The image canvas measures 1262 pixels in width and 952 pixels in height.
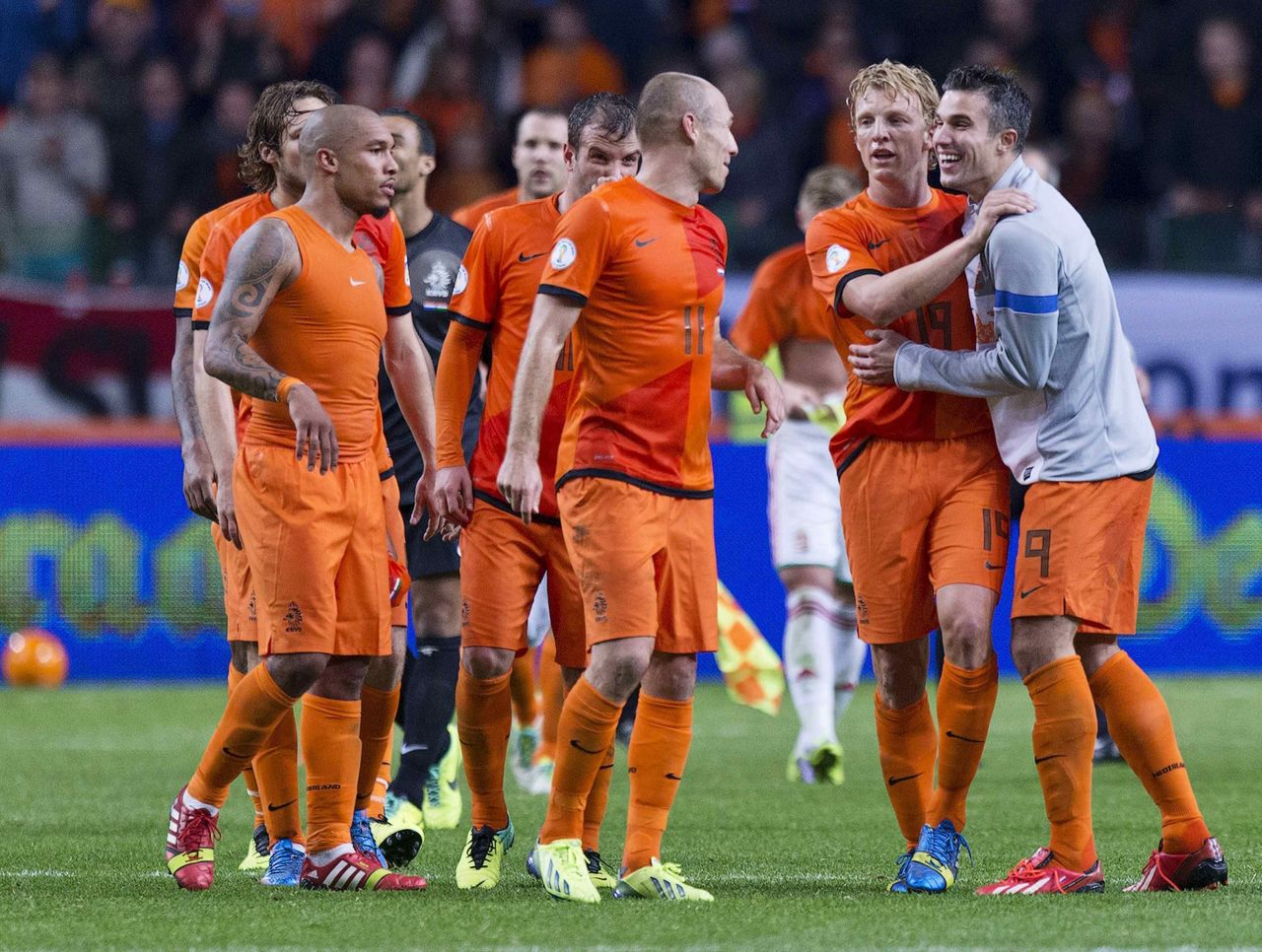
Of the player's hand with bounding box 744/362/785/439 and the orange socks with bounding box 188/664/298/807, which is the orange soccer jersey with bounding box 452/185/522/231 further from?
the orange socks with bounding box 188/664/298/807

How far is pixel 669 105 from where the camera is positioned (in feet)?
17.7

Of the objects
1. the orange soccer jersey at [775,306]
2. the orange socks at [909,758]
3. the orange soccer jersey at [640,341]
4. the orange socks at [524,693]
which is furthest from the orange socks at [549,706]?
the orange soccer jersey at [640,341]

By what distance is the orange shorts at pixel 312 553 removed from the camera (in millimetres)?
5391

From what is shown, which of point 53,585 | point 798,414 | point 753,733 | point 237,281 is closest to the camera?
point 237,281

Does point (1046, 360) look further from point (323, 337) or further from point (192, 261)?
point (192, 261)

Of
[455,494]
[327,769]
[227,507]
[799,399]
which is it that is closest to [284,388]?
[227,507]

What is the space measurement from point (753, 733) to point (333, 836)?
513 cm

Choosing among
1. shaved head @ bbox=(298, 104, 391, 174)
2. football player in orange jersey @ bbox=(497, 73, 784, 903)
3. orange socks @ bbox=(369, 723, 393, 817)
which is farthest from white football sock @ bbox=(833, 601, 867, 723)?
shaved head @ bbox=(298, 104, 391, 174)

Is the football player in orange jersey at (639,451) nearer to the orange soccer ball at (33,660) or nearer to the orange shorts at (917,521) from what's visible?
the orange shorts at (917,521)

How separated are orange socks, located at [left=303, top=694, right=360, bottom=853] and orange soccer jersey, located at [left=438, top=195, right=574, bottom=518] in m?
0.82

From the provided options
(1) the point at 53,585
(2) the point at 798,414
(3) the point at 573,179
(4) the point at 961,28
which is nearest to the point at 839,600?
(2) the point at 798,414

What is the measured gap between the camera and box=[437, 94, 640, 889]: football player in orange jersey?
230 inches

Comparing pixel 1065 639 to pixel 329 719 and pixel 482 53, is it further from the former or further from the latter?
pixel 482 53

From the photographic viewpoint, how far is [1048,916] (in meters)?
4.96
